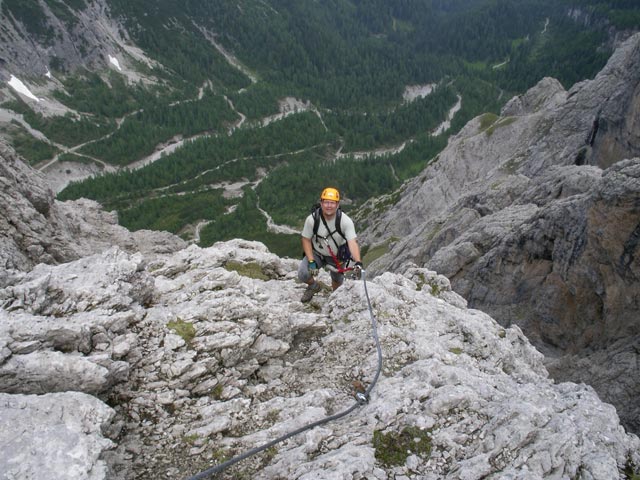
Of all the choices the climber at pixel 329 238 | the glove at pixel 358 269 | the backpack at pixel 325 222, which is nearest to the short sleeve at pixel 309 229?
the climber at pixel 329 238

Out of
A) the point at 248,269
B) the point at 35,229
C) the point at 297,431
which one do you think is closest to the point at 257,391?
the point at 297,431

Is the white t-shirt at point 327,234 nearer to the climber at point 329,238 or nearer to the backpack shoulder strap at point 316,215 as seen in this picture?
the climber at point 329,238

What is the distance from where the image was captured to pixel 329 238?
1564 cm

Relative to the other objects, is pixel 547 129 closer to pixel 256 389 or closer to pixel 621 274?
pixel 621 274

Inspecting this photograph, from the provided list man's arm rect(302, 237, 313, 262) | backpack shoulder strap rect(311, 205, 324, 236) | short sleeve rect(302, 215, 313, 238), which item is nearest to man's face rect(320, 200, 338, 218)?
backpack shoulder strap rect(311, 205, 324, 236)

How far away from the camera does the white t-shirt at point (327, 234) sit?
15.1 metres

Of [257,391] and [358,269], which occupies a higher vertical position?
[358,269]

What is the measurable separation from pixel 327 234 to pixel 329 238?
201 mm

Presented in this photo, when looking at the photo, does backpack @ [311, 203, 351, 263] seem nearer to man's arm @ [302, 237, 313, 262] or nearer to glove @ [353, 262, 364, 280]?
man's arm @ [302, 237, 313, 262]

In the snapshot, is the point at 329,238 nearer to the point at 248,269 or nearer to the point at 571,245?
the point at 248,269

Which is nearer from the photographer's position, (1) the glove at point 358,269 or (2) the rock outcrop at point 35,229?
(1) the glove at point 358,269

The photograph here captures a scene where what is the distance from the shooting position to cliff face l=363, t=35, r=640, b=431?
27906 millimetres

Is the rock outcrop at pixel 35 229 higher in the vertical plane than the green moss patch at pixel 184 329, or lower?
higher

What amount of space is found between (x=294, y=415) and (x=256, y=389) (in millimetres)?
1696
